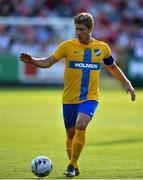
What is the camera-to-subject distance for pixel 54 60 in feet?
34.9

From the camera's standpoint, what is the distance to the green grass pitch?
36.8 ft

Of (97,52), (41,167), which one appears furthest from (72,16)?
(41,167)

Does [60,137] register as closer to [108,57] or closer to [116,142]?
[116,142]

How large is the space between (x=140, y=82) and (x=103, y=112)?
10.5 meters

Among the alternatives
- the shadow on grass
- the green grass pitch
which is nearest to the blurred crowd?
the green grass pitch

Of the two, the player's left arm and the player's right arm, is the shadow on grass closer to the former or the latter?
the player's left arm

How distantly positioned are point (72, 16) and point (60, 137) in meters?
19.6

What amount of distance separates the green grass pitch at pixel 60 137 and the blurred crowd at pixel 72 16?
454cm

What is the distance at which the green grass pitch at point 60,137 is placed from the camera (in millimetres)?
11211

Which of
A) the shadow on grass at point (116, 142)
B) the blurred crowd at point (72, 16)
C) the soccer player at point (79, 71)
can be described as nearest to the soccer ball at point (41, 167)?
the soccer player at point (79, 71)

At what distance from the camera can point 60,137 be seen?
1672 cm

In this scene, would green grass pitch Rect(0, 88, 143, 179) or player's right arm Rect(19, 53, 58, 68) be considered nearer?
player's right arm Rect(19, 53, 58, 68)

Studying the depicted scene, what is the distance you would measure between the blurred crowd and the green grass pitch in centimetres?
454

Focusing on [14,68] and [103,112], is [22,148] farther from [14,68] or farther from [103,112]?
[14,68]
